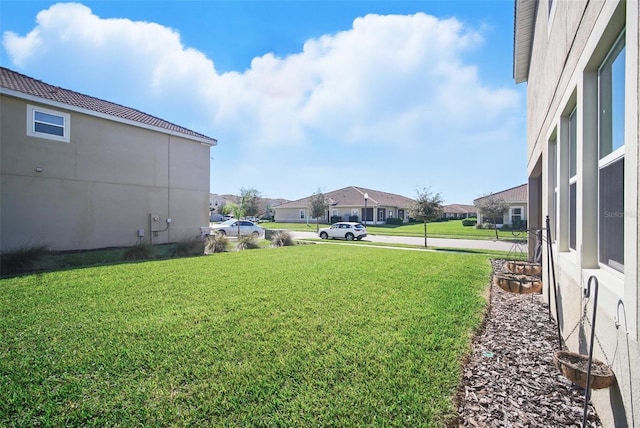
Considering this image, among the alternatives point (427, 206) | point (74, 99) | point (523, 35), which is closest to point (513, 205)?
point (427, 206)

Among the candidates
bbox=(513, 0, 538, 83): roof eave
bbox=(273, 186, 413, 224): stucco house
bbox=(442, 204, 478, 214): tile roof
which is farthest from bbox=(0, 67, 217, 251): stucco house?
bbox=(442, 204, 478, 214): tile roof

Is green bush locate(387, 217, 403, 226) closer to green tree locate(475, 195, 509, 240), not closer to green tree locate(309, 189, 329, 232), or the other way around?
green tree locate(475, 195, 509, 240)

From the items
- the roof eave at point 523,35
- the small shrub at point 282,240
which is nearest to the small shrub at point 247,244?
the small shrub at point 282,240

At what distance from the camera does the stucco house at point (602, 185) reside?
1.99 m

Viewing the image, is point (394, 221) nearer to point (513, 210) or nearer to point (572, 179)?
point (513, 210)

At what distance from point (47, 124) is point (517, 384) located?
17547 mm

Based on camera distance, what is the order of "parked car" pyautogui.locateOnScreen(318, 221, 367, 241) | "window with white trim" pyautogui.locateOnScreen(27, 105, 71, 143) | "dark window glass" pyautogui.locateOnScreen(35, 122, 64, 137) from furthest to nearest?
1. "parked car" pyautogui.locateOnScreen(318, 221, 367, 241)
2. "dark window glass" pyautogui.locateOnScreen(35, 122, 64, 137)
3. "window with white trim" pyautogui.locateOnScreen(27, 105, 71, 143)

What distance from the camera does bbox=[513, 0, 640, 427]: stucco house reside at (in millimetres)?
1992

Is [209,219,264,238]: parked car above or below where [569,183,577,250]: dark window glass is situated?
below

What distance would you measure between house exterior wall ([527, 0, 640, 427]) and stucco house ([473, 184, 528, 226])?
3252 centimetres

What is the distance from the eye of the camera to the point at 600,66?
2.96 meters

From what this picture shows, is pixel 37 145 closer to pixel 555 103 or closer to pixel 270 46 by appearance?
pixel 270 46

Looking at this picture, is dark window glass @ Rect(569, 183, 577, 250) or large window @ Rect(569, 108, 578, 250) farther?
dark window glass @ Rect(569, 183, 577, 250)

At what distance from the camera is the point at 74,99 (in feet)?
45.7
